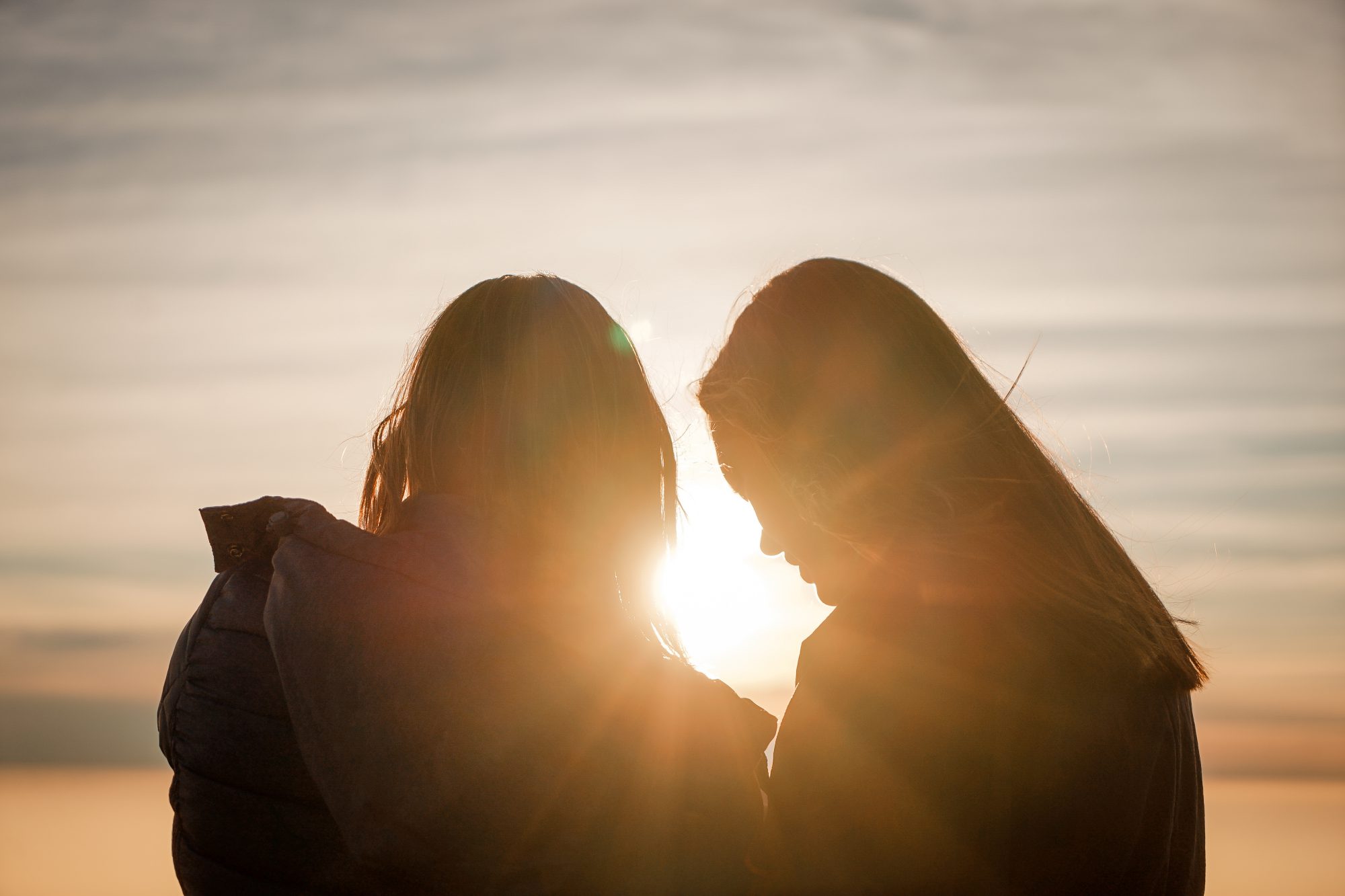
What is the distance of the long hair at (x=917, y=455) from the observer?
2531 mm

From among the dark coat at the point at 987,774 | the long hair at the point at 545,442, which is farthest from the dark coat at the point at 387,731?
the dark coat at the point at 987,774

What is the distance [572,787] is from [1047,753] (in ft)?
3.43

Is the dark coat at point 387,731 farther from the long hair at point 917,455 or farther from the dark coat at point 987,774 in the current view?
the long hair at point 917,455

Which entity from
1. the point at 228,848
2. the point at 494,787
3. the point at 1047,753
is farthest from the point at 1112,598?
the point at 228,848

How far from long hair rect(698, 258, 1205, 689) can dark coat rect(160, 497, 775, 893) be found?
2.49 ft

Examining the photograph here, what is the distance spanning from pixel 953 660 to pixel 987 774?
257 millimetres

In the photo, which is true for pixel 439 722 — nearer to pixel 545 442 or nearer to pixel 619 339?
pixel 545 442

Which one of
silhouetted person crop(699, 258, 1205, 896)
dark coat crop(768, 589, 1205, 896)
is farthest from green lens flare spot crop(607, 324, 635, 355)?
dark coat crop(768, 589, 1205, 896)

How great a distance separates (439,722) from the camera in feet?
7.77

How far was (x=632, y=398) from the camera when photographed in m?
3.21

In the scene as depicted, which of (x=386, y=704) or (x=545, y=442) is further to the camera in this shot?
(x=545, y=442)

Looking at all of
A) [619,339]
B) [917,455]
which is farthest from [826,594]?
[619,339]

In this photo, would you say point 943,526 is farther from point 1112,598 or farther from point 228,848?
point 228,848

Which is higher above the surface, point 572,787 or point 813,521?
point 813,521
